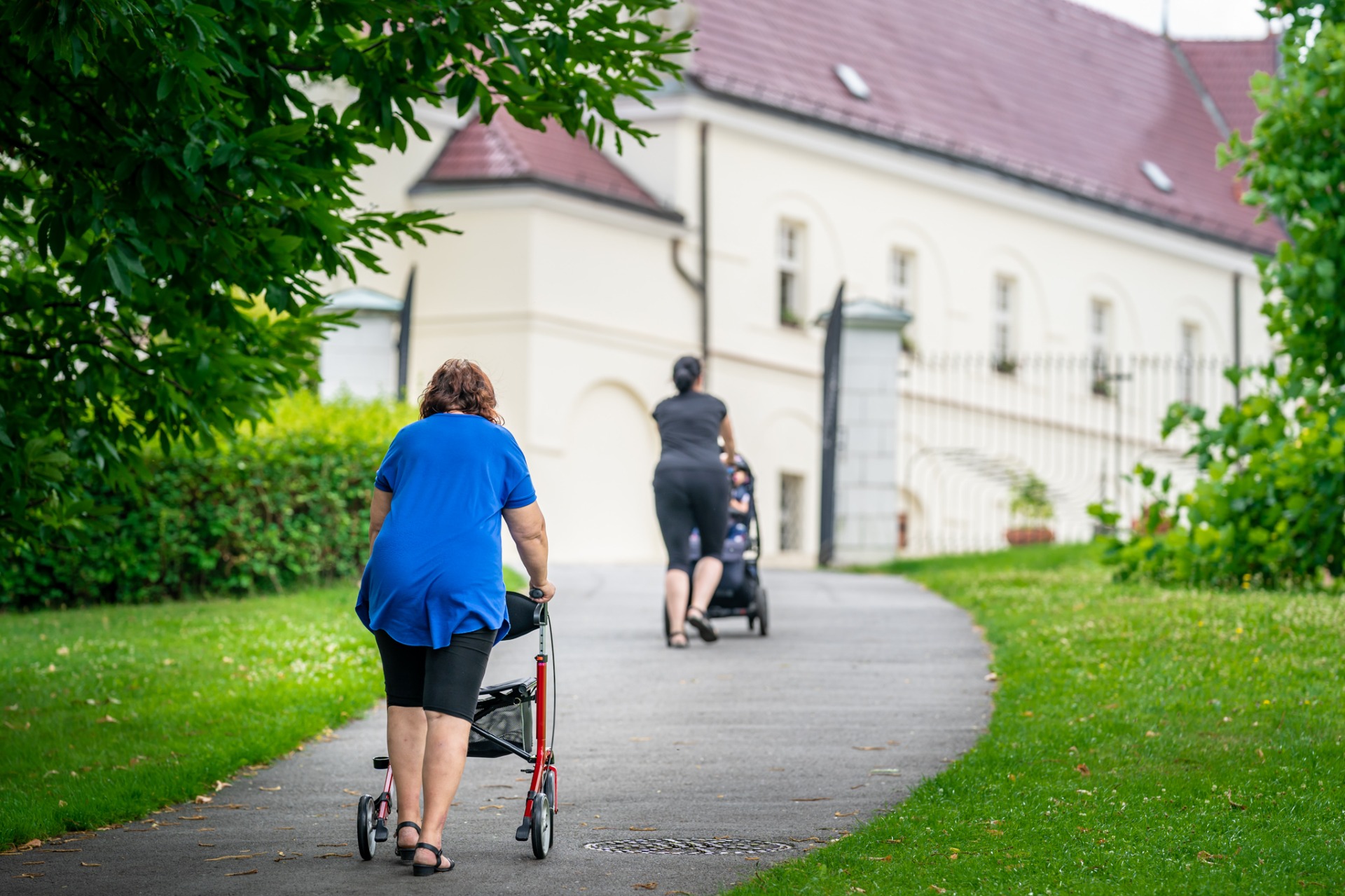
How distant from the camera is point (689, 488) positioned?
1229 cm

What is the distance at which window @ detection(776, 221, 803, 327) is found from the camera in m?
31.9

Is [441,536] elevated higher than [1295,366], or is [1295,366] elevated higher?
[1295,366]

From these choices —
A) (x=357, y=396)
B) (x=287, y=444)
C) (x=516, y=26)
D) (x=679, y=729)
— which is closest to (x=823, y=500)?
(x=357, y=396)

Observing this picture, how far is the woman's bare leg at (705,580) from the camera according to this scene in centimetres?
1245

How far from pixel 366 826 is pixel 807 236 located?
85.7ft

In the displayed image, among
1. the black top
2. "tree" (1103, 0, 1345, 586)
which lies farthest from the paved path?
"tree" (1103, 0, 1345, 586)

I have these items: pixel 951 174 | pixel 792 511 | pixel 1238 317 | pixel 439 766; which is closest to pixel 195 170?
pixel 439 766

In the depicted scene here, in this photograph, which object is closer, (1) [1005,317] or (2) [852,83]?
(2) [852,83]

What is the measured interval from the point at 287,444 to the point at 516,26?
8014 mm

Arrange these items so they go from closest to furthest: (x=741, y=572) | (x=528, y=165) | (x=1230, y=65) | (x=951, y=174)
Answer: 1. (x=741, y=572)
2. (x=528, y=165)
3. (x=951, y=174)
4. (x=1230, y=65)

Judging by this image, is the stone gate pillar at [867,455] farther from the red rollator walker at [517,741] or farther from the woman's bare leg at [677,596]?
the red rollator walker at [517,741]

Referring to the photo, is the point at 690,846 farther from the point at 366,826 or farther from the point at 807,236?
the point at 807,236

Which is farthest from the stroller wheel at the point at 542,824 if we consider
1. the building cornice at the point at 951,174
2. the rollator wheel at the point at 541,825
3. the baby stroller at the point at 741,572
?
the building cornice at the point at 951,174

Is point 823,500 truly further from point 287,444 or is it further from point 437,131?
point 437,131
